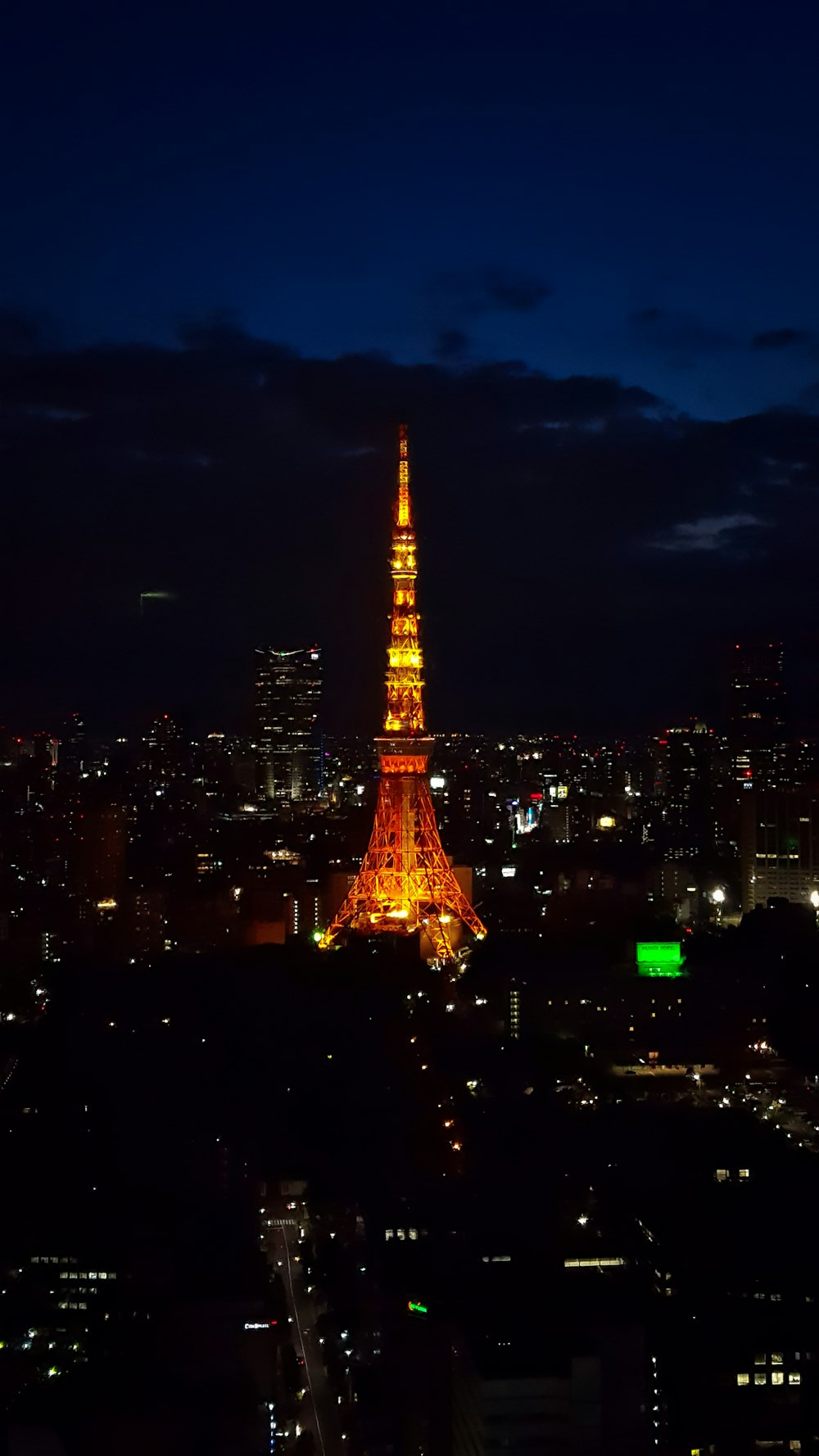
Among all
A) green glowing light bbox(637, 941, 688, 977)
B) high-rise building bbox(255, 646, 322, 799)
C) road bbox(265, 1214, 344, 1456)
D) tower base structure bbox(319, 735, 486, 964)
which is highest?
high-rise building bbox(255, 646, 322, 799)

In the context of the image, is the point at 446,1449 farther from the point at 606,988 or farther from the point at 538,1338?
the point at 606,988

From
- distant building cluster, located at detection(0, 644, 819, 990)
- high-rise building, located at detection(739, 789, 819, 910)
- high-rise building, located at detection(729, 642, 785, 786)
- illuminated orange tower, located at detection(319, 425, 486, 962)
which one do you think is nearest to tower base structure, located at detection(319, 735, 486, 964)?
illuminated orange tower, located at detection(319, 425, 486, 962)

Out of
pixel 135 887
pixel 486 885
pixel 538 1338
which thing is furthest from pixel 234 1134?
pixel 486 885

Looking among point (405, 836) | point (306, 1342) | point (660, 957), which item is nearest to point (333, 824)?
point (405, 836)

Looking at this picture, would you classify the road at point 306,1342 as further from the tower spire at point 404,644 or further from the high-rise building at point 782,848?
the high-rise building at point 782,848

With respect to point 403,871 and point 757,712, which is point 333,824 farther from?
point 757,712

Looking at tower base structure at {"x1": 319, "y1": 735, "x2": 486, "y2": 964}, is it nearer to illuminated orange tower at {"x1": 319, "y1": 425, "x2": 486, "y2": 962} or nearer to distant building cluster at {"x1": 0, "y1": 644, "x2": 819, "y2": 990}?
illuminated orange tower at {"x1": 319, "y1": 425, "x2": 486, "y2": 962}

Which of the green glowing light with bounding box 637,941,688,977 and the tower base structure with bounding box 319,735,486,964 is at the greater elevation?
the tower base structure with bounding box 319,735,486,964
